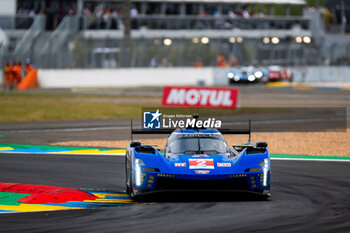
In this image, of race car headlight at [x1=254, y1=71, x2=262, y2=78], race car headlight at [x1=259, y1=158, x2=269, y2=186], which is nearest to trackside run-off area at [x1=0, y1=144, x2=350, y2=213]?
race car headlight at [x1=259, y1=158, x2=269, y2=186]

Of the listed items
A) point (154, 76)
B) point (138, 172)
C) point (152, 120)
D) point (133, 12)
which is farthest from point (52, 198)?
point (133, 12)

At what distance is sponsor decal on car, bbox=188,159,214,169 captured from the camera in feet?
35.3

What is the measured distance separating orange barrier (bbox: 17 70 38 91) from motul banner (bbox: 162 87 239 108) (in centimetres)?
1762

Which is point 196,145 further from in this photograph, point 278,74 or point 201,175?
point 278,74

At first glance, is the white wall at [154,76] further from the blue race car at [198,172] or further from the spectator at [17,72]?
the blue race car at [198,172]

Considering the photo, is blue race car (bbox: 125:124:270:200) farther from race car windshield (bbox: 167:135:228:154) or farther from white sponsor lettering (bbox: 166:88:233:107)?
white sponsor lettering (bbox: 166:88:233:107)

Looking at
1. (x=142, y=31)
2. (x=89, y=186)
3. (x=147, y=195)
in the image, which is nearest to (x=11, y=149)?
(x=89, y=186)

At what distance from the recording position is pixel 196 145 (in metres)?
11.9

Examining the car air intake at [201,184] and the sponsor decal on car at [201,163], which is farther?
the sponsor decal on car at [201,163]

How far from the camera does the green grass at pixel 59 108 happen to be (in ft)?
97.3

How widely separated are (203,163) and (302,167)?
17.6ft

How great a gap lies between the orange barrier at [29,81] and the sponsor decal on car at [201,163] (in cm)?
3750

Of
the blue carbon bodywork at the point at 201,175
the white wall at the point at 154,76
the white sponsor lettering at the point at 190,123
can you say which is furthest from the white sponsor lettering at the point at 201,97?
the blue carbon bodywork at the point at 201,175

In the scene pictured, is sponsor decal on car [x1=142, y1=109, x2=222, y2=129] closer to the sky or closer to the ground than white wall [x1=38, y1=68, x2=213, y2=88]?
closer to the sky
